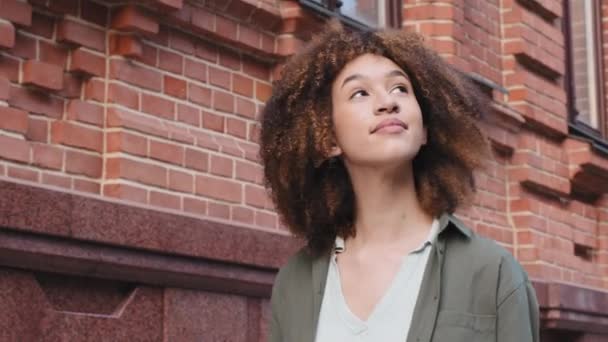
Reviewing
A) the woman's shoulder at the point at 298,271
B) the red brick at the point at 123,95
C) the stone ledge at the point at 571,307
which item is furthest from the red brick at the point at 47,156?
the stone ledge at the point at 571,307

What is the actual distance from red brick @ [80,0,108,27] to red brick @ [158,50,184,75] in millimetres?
305

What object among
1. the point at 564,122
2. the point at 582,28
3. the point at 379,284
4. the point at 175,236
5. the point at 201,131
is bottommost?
the point at 379,284

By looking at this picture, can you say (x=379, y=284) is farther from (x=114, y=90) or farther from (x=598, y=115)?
(x=598, y=115)

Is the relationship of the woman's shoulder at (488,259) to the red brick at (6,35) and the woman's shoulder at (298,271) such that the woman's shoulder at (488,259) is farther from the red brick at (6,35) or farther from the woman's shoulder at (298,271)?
the red brick at (6,35)

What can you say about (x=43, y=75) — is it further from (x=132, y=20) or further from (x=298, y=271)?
(x=298, y=271)

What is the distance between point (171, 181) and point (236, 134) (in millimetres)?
520

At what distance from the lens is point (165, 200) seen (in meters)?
5.01

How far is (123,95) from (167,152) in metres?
0.28

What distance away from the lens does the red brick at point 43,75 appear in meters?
4.50

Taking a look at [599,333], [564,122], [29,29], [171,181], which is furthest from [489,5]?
[29,29]

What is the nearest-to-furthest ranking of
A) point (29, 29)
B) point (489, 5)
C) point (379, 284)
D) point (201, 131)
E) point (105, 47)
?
point (379, 284) < point (29, 29) < point (105, 47) < point (201, 131) < point (489, 5)

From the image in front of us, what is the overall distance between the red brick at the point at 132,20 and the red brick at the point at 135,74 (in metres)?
0.11

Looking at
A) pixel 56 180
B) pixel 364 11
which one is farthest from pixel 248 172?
pixel 364 11

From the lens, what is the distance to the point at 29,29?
4.55 metres
